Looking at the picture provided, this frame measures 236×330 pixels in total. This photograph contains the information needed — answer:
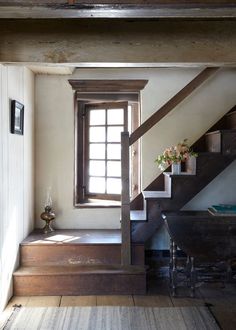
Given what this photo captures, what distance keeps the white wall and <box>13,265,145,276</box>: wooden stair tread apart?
0.14 metres

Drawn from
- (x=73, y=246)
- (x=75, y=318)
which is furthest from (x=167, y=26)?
(x=75, y=318)

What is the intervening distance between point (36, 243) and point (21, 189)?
550 millimetres

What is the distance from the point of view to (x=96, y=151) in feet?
15.0

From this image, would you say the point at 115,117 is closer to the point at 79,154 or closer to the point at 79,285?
the point at 79,154

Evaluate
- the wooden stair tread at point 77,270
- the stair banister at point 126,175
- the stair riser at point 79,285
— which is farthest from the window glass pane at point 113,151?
the stair riser at point 79,285

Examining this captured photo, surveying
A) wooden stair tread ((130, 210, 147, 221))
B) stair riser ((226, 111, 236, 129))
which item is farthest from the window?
stair riser ((226, 111, 236, 129))

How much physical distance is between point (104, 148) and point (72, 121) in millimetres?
517

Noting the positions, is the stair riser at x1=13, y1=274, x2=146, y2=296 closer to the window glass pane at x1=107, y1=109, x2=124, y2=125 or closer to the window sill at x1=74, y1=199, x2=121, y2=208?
the window sill at x1=74, y1=199, x2=121, y2=208

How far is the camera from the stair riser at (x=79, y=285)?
141 inches

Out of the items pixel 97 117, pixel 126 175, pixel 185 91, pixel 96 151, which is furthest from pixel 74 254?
pixel 185 91

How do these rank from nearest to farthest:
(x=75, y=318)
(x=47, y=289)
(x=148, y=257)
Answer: (x=75, y=318) < (x=47, y=289) < (x=148, y=257)

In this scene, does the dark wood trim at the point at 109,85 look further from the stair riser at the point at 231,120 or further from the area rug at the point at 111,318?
the area rug at the point at 111,318

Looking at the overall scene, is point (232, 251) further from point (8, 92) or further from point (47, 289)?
point (8, 92)

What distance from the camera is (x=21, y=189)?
12.4 ft
